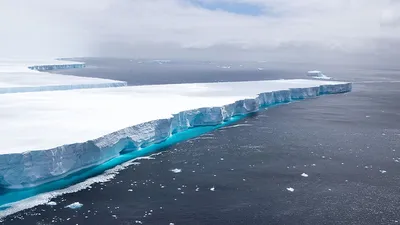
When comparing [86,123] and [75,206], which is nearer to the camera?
[75,206]

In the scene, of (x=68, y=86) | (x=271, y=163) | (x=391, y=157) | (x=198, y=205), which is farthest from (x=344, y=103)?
(x=198, y=205)

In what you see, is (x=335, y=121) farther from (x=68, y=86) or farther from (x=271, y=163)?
(x=68, y=86)

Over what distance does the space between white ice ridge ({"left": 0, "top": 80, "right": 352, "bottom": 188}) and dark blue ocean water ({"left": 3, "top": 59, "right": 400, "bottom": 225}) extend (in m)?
1.30

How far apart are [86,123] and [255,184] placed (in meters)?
8.09

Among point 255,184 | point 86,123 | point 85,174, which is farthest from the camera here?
point 86,123

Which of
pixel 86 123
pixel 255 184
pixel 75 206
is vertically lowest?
pixel 255 184

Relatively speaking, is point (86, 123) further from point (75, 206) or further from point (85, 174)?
point (75, 206)

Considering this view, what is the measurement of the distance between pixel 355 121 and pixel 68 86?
2284 cm

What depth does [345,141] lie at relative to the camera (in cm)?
2050

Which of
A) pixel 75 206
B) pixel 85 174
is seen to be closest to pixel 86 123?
pixel 85 174

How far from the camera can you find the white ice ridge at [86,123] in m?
13.2

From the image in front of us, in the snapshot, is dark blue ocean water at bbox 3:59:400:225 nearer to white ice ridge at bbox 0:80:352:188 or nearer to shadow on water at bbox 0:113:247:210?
shadow on water at bbox 0:113:247:210

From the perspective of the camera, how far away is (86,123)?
1739 centimetres

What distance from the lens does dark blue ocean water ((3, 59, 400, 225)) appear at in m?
11.5
